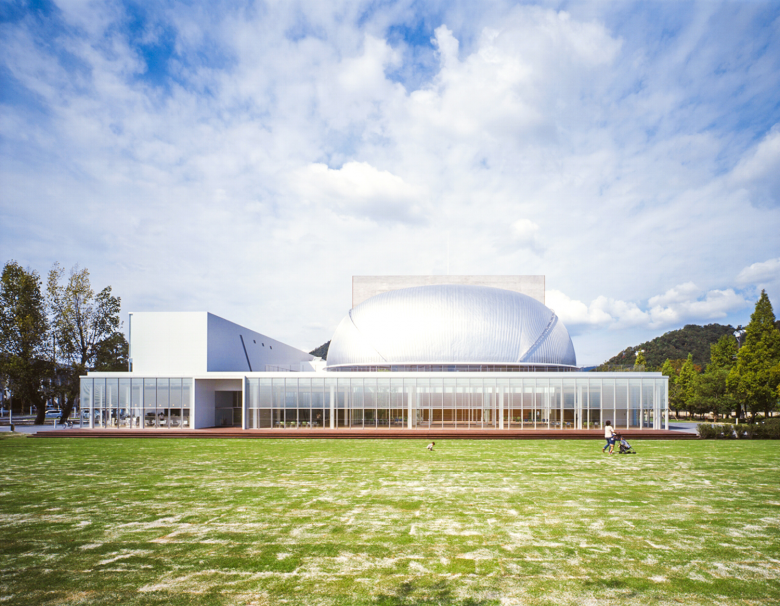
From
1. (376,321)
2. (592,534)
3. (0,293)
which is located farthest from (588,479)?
(0,293)

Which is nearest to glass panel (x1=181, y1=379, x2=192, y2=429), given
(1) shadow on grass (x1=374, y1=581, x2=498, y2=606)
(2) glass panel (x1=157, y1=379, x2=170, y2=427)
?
(2) glass panel (x1=157, y1=379, x2=170, y2=427)

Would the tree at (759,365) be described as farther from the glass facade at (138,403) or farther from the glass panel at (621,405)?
the glass facade at (138,403)

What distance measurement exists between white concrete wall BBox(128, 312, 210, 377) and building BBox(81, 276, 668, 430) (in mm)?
76

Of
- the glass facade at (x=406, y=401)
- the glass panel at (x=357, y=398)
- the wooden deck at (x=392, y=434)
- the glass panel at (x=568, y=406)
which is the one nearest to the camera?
the wooden deck at (x=392, y=434)

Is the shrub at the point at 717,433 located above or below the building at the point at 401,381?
below

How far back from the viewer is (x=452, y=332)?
127 ft

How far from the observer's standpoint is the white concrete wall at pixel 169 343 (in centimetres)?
3669

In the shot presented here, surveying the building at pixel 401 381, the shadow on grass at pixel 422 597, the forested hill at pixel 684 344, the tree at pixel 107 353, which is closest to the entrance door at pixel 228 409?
the building at pixel 401 381

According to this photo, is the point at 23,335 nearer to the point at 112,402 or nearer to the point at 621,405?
the point at 112,402

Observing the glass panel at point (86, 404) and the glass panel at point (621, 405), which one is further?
the glass panel at point (86, 404)

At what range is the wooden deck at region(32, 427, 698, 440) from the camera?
29312 mm

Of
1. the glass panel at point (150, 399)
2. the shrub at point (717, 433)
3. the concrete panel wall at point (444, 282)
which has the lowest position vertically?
the shrub at point (717, 433)

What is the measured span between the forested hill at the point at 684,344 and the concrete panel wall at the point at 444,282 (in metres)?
52.9

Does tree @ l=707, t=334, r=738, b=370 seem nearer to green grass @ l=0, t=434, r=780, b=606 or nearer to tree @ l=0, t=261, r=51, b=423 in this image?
green grass @ l=0, t=434, r=780, b=606
